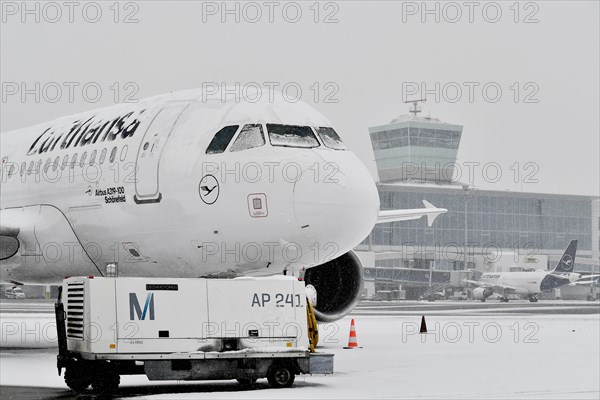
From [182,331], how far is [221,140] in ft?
10.9

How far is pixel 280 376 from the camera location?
47.1 feet

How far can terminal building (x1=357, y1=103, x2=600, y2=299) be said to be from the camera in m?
124

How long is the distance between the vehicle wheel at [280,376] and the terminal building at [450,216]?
98044 mm

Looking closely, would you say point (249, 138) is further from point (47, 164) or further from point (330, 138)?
point (47, 164)

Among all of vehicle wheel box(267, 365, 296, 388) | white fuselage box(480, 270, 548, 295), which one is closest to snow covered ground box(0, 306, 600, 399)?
vehicle wheel box(267, 365, 296, 388)

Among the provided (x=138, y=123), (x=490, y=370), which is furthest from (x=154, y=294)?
(x=490, y=370)

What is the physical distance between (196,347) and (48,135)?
785cm

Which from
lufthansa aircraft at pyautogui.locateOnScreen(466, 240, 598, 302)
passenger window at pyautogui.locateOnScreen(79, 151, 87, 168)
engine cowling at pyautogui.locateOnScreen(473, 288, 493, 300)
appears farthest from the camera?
engine cowling at pyautogui.locateOnScreen(473, 288, 493, 300)

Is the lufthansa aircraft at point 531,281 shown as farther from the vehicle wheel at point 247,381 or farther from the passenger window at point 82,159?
the vehicle wheel at point 247,381

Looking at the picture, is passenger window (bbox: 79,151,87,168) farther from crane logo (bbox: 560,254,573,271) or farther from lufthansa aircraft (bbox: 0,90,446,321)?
crane logo (bbox: 560,254,573,271)

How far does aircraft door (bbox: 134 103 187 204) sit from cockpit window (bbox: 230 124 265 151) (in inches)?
49.2

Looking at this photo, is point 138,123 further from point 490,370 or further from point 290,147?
point 490,370

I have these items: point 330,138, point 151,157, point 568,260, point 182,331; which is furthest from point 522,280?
point 182,331

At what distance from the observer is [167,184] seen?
16.2 m
